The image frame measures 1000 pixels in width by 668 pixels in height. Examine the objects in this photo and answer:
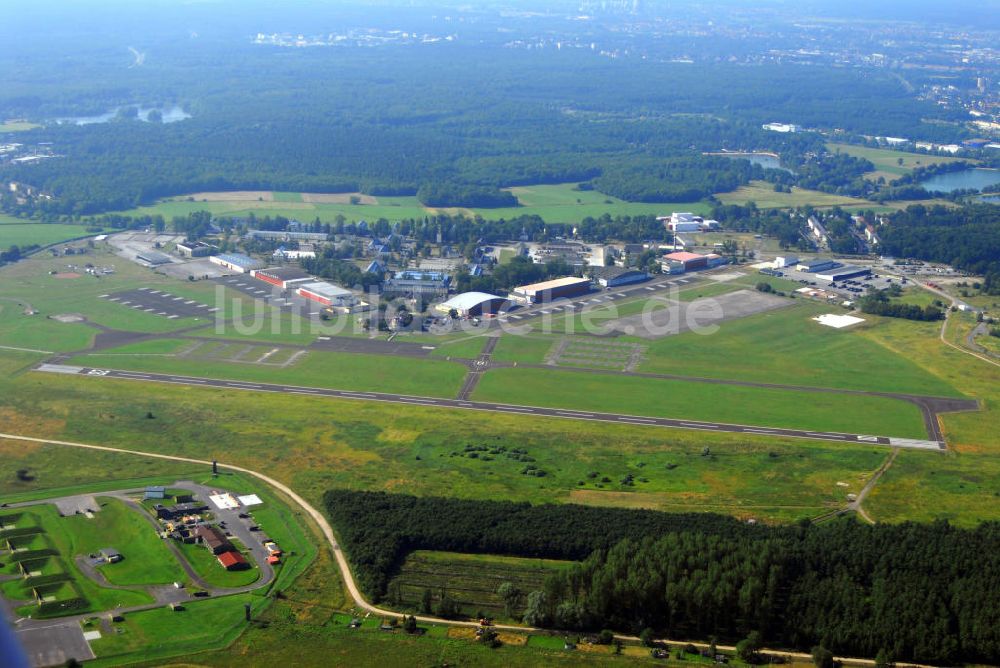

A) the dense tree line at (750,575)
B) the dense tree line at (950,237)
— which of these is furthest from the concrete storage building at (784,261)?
the dense tree line at (750,575)

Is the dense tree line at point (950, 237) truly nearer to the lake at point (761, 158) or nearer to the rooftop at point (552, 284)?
the rooftop at point (552, 284)

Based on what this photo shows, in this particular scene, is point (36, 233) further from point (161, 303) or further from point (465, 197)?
point (465, 197)

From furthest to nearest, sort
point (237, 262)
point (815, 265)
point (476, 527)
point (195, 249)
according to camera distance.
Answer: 1. point (195, 249)
2. point (815, 265)
3. point (237, 262)
4. point (476, 527)

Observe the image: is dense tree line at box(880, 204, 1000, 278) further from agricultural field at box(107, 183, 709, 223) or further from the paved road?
the paved road

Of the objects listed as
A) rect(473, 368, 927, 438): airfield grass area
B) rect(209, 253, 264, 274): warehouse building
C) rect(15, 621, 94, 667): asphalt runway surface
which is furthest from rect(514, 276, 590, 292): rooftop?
rect(15, 621, 94, 667): asphalt runway surface

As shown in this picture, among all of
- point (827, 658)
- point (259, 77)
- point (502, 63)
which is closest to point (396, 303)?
point (827, 658)

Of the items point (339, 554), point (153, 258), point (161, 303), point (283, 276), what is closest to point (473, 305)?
point (283, 276)
